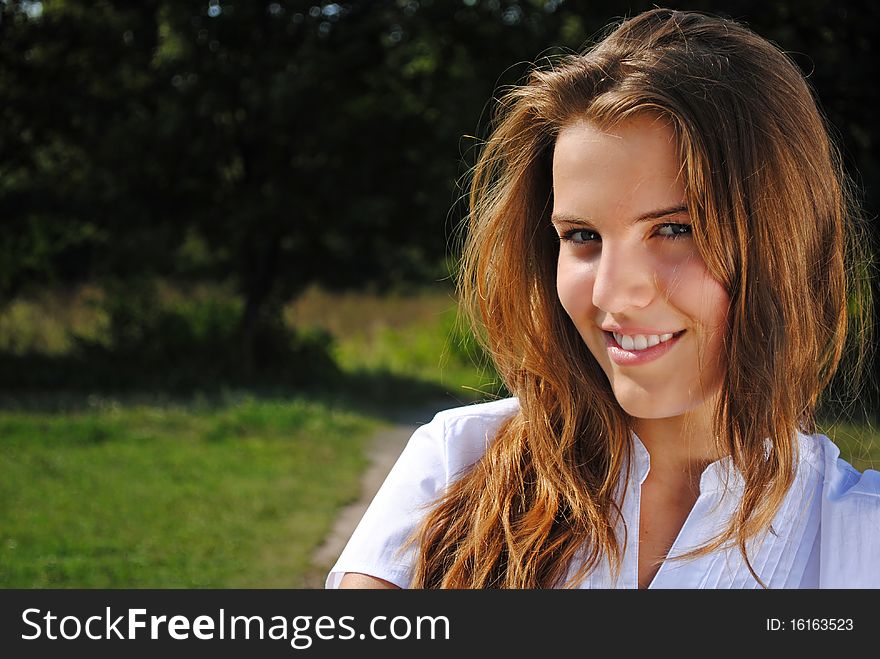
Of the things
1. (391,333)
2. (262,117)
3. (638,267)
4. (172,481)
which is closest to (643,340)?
(638,267)

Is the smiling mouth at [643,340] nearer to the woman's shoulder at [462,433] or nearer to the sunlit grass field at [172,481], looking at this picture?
the woman's shoulder at [462,433]

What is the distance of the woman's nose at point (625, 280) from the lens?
1.31 m

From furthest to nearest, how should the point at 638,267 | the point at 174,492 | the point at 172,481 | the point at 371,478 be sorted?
the point at 371,478 < the point at 172,481 < the point at 174,492 < the point at 638,267

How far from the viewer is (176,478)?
289 inches

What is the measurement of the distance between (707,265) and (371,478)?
6.50m

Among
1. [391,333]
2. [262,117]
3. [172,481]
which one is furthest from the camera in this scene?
[391,333]

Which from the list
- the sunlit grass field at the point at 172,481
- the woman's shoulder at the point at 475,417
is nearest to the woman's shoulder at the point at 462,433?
the woman's shoulder at the point at 475,417

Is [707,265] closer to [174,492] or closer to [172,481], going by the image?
[174,492]

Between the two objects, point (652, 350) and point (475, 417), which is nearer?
point (652, 350)

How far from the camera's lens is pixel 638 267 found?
4.30ft

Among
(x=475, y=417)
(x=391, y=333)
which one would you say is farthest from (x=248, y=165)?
(x=475, y=417)

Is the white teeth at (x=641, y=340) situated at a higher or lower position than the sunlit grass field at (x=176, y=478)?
higher

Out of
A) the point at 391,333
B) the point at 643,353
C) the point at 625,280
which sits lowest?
Result: the point at 391,333

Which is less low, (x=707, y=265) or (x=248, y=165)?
(x=707, y=265)
